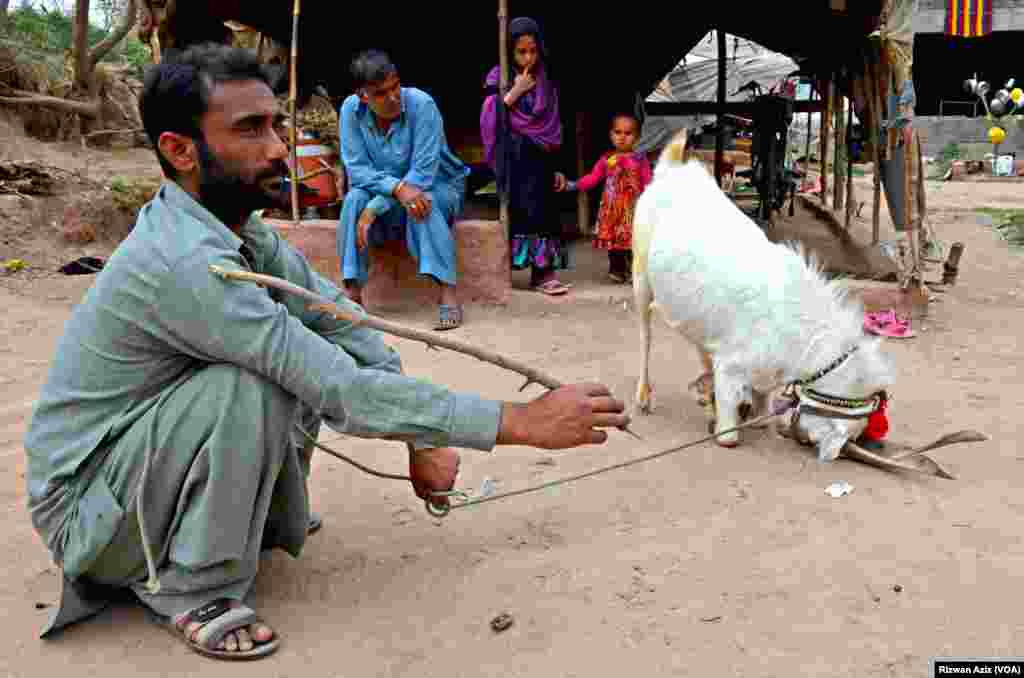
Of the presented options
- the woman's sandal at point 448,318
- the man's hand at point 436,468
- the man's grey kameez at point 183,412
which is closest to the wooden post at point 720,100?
the woman's sandal at point 448,318

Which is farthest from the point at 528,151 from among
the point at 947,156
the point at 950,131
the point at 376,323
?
the point at 950,131

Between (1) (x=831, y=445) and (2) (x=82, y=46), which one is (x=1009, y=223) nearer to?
(1) (x=831, y=445)

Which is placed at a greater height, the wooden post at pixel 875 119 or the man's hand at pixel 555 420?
the wooden post at pixel 875 119

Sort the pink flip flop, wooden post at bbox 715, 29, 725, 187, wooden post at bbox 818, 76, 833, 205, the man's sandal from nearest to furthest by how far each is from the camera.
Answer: the man's sandal
the pink flip flop
wooden post at bbox 715, 29, 725, 187
wooden post at bbox 818, 76, 833, 205

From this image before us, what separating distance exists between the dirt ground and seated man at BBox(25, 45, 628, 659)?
0.23 metres

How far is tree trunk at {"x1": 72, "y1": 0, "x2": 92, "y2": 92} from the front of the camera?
8.38m

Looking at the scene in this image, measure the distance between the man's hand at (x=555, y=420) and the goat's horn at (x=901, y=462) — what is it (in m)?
1.55

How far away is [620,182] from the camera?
6.25 metres

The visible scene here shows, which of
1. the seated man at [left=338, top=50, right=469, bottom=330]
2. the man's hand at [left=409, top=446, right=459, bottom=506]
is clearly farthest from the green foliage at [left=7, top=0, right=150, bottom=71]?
the man's hand at [left=409, top=446, right=459, bottom=506]

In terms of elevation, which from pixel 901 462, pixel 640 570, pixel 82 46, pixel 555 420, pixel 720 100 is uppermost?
pixel 82 46

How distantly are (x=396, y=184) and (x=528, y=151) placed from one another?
112cm

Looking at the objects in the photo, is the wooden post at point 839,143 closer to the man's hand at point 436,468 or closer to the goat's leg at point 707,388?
the goat's leg at point 707,388

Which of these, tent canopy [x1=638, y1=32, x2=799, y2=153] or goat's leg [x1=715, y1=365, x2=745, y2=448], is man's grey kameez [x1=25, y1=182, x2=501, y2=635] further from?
tent canopy [x1=638, y1=32, x2=799, y2=153]

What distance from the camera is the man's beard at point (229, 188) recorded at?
86.8 inches
